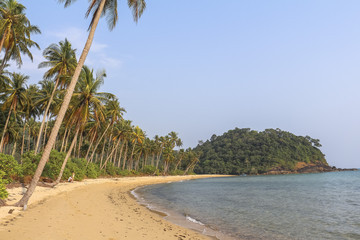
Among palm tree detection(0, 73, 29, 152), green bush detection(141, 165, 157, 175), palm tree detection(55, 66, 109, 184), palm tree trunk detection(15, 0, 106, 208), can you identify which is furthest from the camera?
green bush detection(141, 165, 157, 175)

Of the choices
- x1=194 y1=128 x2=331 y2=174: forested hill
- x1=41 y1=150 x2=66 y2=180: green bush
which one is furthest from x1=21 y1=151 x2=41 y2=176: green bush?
x1=194 y1=128 x2=331 y2=174: forested hill

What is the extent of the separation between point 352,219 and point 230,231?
9.48 metres

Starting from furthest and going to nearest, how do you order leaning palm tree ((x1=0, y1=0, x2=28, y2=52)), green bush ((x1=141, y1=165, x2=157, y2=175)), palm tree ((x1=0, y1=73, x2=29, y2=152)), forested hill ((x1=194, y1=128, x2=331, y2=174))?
forested hill ((x1=194, y1=128, x2=331, y2=174))
green bush ((x1=141, y1=165, x2=157, y2=175))
palm tree ((x1=0, y1=73, x2=29, y2=152))
leaning palm tree ((x1=0, y1=0, x2=28, y2=52))

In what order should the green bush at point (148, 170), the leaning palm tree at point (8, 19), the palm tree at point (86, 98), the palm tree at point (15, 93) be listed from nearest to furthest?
the leaning palm tree at point (8, 19) < the palm tree at point (86, 98) < the palm tree at point (15, 93) < the green bush at point (148, 170)

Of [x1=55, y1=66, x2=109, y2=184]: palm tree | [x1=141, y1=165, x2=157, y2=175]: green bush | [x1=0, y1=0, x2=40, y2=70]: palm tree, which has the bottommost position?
[x1=141, y1=165, x2=157, y2=175]: green bush

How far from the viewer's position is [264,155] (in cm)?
13800

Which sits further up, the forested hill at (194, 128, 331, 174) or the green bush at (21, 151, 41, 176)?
the forested hill at (194, 128, 331, 174)

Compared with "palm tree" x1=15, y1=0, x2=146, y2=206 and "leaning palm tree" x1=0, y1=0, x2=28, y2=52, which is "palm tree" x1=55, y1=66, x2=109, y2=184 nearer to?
"leaning palm tree" x1=0, y1=0, x2=28, y2=52

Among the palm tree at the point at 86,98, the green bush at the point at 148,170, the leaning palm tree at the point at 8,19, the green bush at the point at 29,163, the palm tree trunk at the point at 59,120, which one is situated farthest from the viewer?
the green bush at the point at 148,170

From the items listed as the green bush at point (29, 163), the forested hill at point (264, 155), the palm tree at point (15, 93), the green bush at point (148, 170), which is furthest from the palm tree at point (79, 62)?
the forested hill at point (264, 155)

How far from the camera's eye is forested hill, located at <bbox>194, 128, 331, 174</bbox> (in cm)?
13375

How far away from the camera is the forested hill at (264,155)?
13375 centimetres

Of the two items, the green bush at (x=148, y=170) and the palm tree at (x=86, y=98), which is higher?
the palm tree at (x=86, y=98)

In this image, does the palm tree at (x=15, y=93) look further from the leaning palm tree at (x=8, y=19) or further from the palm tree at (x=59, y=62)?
the leaning palm tree at (x=8, y=19)
